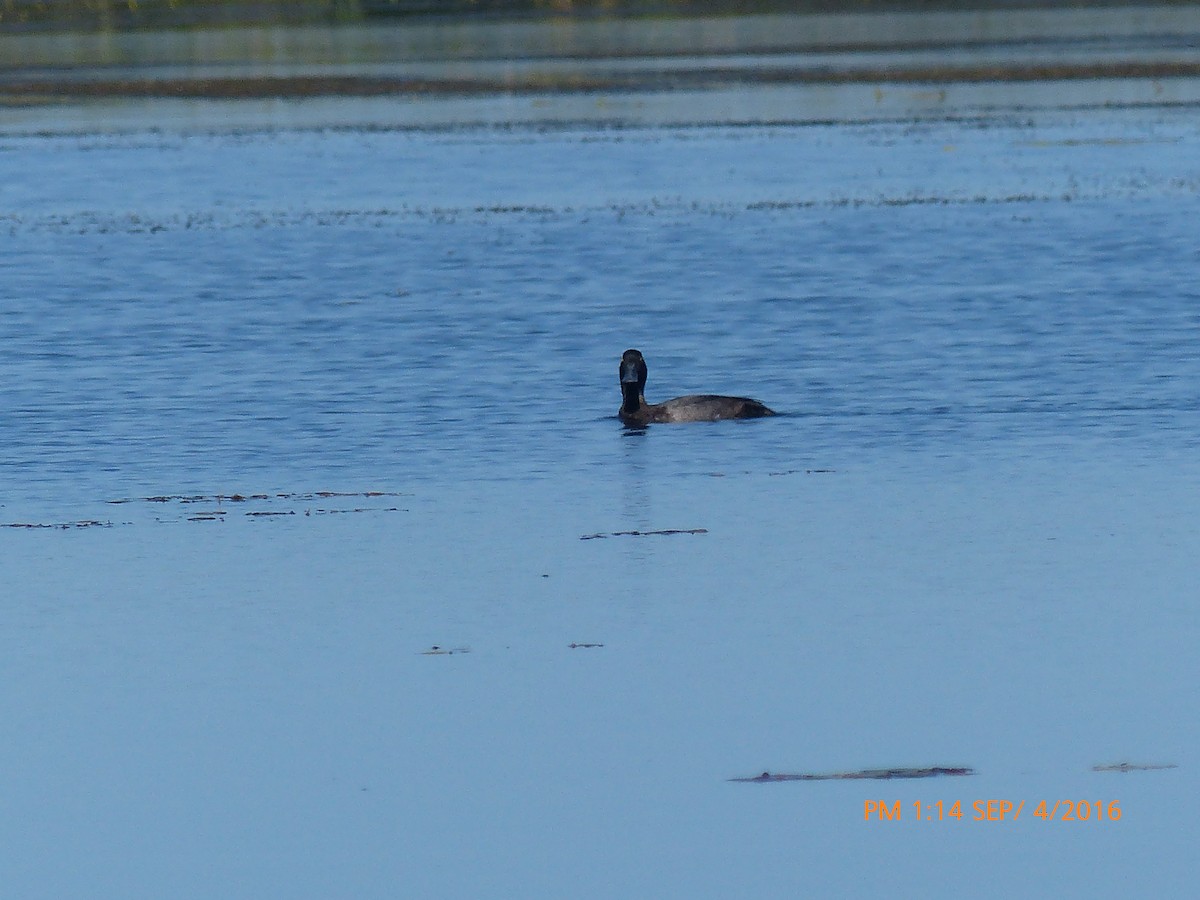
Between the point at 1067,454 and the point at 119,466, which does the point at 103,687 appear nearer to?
the point at 119,466

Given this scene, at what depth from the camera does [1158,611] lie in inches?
396

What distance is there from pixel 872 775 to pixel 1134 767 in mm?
888

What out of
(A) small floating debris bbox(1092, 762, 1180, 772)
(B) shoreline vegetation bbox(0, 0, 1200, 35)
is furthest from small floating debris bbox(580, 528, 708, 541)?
(B) shoreline vegetation bbox(0, 0, 1200, 35)

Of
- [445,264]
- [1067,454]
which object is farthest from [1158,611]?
[445,264]

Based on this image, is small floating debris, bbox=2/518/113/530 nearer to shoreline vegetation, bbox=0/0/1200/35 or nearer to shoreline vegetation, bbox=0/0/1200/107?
shoreline vegetation, bbox=0/0/1200/107

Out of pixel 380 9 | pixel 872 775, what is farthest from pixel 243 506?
pixel 380 9

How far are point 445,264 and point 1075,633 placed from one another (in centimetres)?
1629

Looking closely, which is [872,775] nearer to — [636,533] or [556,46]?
[636,533]

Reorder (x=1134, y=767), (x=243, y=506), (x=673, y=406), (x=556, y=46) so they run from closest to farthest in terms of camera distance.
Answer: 1. (x=1134, y=767)
2. (x=243, y=506)
3. (x=673, y=406)
4. (x=556, y=46)

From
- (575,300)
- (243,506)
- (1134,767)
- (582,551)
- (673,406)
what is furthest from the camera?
(575,300)

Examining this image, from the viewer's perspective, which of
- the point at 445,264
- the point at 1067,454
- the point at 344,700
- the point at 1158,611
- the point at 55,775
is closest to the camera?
the point at 55,775

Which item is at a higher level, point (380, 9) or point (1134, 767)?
point (380, 9)

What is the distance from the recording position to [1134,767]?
26.4 ft

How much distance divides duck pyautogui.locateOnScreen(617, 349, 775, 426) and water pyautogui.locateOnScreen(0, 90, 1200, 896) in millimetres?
195
